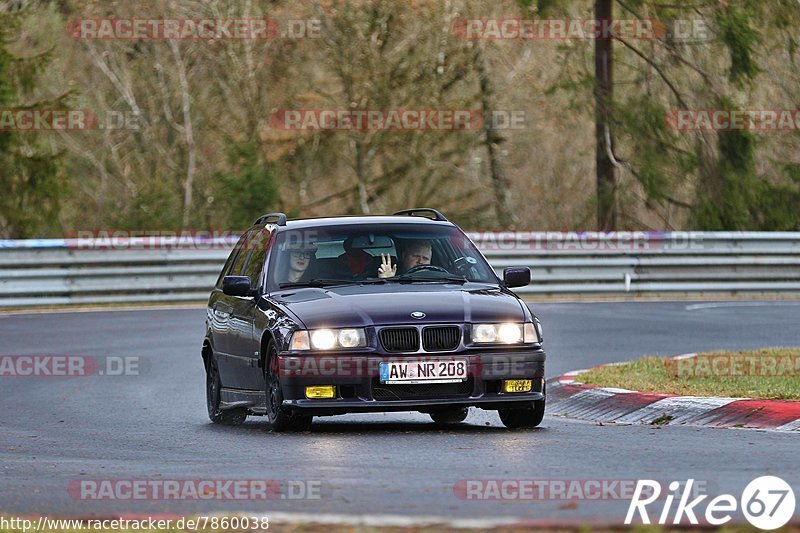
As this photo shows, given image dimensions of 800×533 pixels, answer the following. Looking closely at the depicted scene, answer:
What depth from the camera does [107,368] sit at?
17.8 meters

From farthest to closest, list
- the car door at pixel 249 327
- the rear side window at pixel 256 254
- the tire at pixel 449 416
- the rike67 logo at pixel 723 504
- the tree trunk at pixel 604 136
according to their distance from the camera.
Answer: the tree trunk at pixel 604 136 → the rear side window at pixel 256 254 → the tire at pixel 449 416 → the car door at pixel 249 327 → the rike67 logo at pixel 723 504

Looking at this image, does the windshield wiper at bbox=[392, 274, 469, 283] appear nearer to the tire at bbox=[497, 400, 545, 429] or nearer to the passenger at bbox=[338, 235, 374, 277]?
the passenger at bbox=[338, 235, 374, 277]

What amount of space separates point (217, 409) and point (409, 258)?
211 centimetres

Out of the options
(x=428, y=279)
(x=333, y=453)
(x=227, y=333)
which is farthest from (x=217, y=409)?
(x=333, y=453)

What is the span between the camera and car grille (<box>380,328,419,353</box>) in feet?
35.3

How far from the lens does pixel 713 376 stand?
14203 millimetres

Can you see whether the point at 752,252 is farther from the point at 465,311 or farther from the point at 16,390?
the point at 465,311

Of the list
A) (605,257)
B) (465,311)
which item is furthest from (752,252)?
(465,311)

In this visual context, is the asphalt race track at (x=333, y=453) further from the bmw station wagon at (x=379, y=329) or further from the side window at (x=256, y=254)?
the side window at (x=256, y=254)

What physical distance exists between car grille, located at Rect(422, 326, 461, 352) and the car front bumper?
50 mm

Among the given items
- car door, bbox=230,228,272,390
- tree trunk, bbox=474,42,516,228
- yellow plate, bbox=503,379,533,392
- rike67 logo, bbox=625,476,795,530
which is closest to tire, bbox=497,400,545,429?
yellow plate, bbox=503,379,533,392

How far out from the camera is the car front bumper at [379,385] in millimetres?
10742

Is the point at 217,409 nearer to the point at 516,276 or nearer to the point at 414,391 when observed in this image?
the point at 516,276

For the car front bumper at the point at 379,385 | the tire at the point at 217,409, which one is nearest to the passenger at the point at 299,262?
the car front bumper at the point at 379,385
